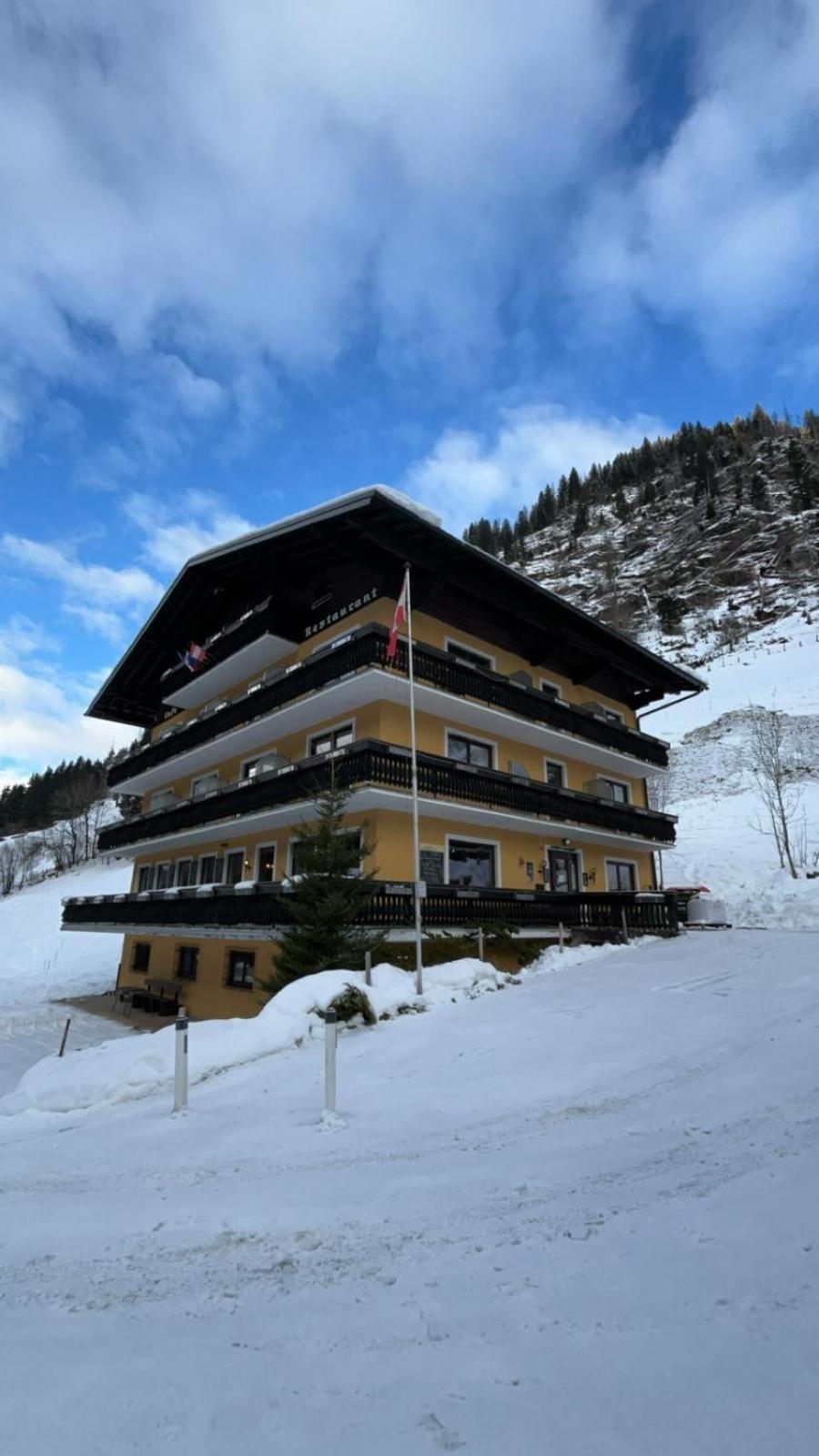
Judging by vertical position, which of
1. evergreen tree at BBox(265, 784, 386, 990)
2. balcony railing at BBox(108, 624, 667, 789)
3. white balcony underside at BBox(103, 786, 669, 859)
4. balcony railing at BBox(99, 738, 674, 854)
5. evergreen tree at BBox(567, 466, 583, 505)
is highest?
evergreen tree at BBox(567, 466, 583, 505)

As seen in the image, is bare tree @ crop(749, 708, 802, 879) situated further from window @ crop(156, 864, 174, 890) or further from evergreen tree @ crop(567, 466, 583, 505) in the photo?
evergreen tree @ crop(567, 466, 583, 505)

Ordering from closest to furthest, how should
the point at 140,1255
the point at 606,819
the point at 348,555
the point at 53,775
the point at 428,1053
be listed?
the point at 140,1255 < the point at 428,1053 < the point at 348,555 < the point at 606,819 < the point at 53,775

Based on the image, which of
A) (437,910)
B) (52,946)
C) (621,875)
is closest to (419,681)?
(437,910)

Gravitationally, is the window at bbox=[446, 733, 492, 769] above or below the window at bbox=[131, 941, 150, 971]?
above

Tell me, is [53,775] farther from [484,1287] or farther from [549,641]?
[484,1287]

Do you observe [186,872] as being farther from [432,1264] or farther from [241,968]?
[432,1264]

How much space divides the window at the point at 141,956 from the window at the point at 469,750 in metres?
15.8

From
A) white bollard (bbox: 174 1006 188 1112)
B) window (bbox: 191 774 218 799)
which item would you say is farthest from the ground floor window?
white bollard (bbox: 174 1006 188 1112)

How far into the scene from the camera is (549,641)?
2530 cm

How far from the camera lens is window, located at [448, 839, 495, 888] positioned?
20.0m

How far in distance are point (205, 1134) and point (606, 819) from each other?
20.1m

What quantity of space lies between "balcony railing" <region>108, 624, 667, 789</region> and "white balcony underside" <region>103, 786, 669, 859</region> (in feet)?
10.4

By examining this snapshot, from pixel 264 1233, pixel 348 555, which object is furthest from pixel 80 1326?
pixel 348 555

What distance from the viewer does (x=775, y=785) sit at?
3625 cm
